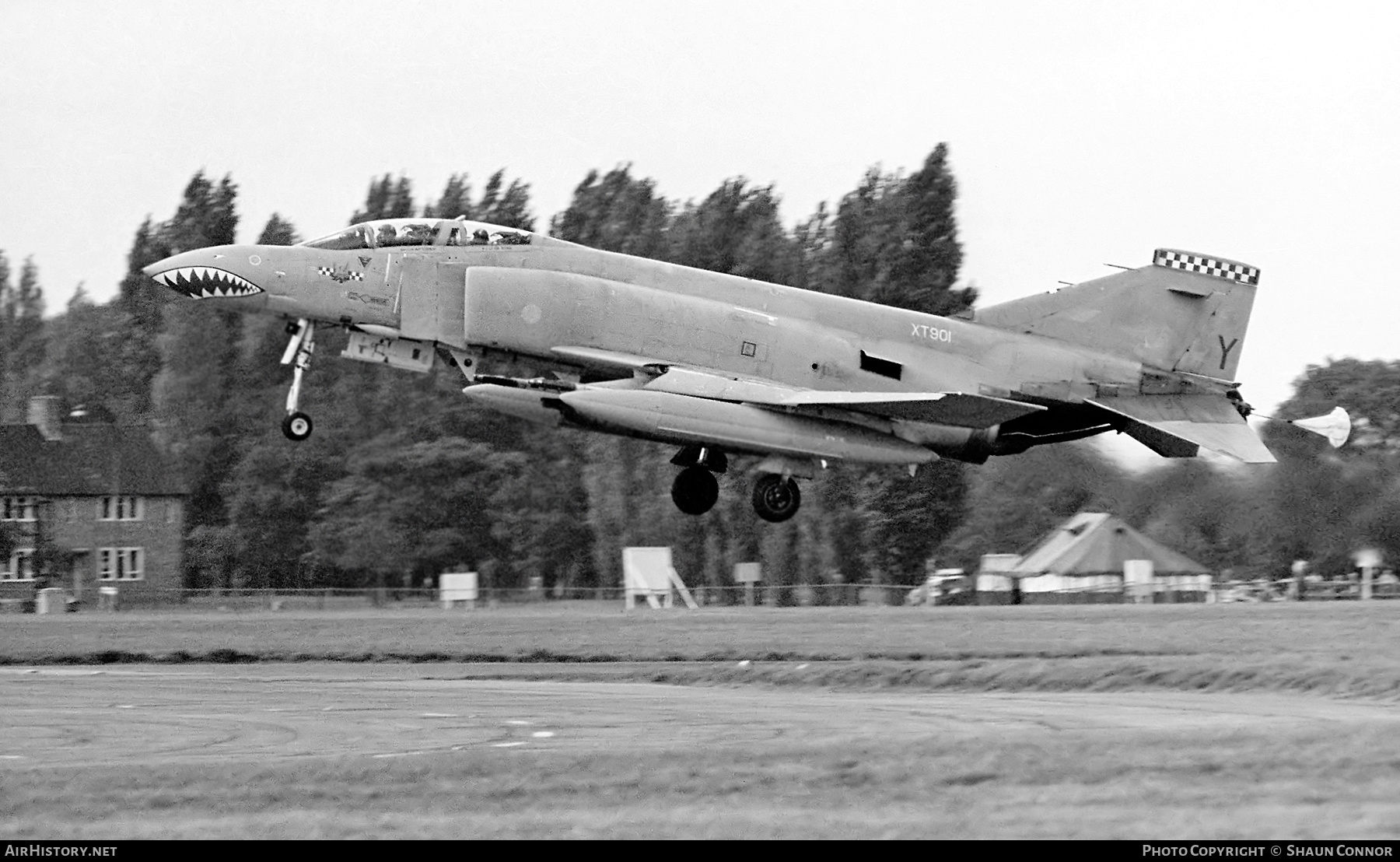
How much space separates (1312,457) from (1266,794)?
93.5ft

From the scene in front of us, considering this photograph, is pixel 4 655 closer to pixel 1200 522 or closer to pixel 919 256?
pixel 1200 522

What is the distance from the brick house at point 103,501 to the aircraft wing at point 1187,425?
40488mm

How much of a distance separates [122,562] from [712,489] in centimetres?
4103

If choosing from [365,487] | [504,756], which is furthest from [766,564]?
[504,756]

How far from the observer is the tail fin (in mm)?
26422

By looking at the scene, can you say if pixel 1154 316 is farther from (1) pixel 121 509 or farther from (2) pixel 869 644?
(1) pixel 121 509

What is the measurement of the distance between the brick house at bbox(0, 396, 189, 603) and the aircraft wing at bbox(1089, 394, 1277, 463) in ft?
133

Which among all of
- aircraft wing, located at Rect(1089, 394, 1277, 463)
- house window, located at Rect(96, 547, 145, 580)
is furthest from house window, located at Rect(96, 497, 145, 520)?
aircraft wing, located at Rect(1089, 394, 1277, 463)

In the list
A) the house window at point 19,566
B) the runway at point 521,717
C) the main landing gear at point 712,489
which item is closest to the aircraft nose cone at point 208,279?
the runway at point 521,717

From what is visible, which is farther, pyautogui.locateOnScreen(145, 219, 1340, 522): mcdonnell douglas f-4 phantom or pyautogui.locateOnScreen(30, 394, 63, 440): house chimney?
pyautogui.locateOnScreen(30, 394, 63, 440): house chimney

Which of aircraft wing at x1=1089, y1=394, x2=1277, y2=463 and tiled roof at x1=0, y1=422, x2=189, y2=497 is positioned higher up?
tiled roof at x1=0, y1=422, x2=189, y2=497

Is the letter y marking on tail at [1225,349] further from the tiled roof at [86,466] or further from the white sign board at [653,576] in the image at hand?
the tiled roof at [86,466]

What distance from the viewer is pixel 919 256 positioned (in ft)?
174

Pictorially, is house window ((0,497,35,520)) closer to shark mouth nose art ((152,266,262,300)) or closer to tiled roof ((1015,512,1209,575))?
tiled roof ((1015,512,1209,575))
